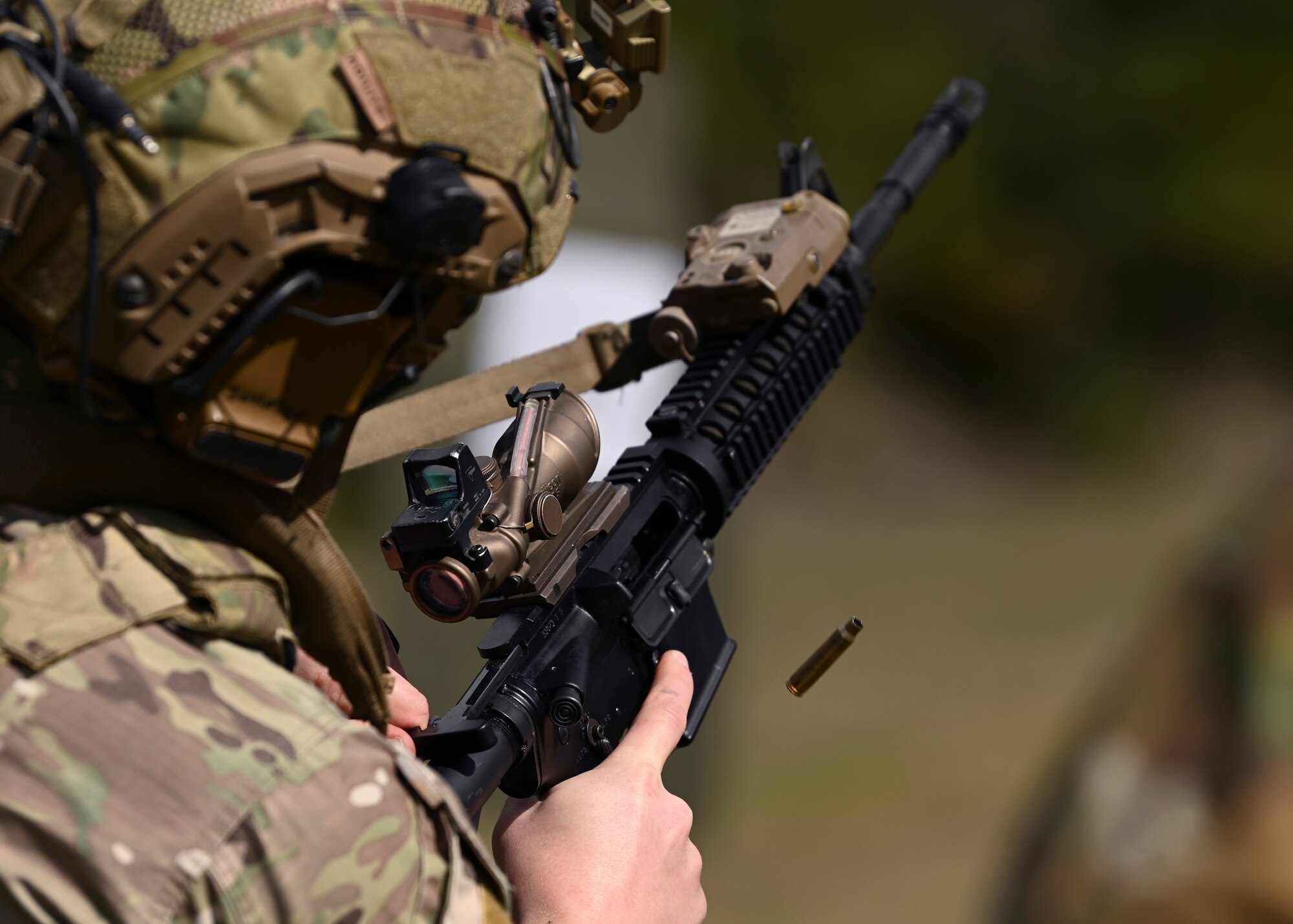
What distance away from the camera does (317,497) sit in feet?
5.62

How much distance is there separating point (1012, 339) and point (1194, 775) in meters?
11.2

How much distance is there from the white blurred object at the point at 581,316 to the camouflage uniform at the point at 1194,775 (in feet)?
8.89

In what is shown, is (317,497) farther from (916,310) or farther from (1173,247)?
(1173,247)

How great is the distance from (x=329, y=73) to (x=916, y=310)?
12.7 meters

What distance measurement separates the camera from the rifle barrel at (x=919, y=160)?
3354mm

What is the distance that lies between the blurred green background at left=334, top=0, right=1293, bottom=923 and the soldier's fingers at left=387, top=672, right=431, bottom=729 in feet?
24.0

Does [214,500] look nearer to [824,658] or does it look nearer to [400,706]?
[400,706]

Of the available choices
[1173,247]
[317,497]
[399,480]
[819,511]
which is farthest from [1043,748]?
[317,497]

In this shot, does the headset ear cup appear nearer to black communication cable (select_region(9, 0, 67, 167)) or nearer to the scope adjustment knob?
black communication cable (select_region(9, 0, 67, 167))

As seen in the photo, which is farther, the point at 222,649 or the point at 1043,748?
the point at 1043,748

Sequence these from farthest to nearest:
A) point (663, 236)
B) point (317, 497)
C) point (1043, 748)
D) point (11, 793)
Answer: point (1043, 748)
point (663, 236)
point (317, 497)
point (11, 793)

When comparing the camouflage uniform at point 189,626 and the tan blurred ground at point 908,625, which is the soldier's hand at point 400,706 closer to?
the camouflage uniform at point 189,626

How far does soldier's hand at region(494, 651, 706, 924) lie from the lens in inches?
71.4

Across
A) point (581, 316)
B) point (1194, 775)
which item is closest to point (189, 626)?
point (1194, 775)
